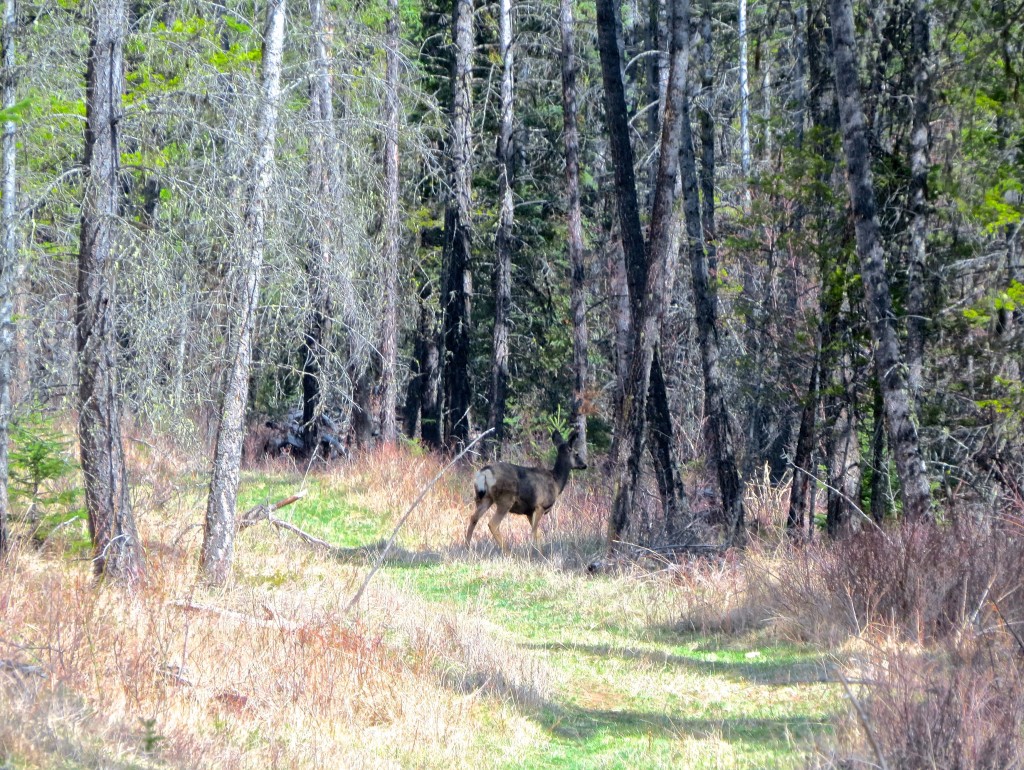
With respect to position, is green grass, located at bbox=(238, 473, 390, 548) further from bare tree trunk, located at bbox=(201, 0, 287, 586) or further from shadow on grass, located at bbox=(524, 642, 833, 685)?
shadow on grass, located at bbox=(524, 642, 833, 685)

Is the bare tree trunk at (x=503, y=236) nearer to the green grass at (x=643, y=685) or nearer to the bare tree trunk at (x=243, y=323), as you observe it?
the green grass at (x=643, y=685)

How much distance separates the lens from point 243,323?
1013cm

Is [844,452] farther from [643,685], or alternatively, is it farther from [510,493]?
[643,685]

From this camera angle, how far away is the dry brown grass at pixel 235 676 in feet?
18.0

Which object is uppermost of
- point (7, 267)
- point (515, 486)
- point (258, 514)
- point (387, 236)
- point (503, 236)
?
point (503, 236)

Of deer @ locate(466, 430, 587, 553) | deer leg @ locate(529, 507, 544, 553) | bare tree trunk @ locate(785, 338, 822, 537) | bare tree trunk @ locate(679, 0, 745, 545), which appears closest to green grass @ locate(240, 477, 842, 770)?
deer leg @ locate(529, 507, 544, 553)

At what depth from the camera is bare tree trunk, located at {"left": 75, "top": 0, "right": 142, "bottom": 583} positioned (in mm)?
8289

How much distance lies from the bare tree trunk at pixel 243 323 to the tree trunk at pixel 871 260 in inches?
240

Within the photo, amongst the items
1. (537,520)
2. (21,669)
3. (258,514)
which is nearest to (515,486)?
(537,520)

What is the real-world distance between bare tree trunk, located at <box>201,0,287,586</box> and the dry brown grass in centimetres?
60

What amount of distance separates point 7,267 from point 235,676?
178 inches

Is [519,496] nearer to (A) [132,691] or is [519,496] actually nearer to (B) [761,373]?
(B) [761,373]

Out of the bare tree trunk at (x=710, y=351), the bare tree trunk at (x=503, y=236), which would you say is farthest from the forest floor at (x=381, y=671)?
the bare tree trunk at (x=503, y=236)

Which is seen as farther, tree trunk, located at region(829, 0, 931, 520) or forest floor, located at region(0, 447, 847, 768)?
tree trunk, located at region(829, 0, 931, 520)
